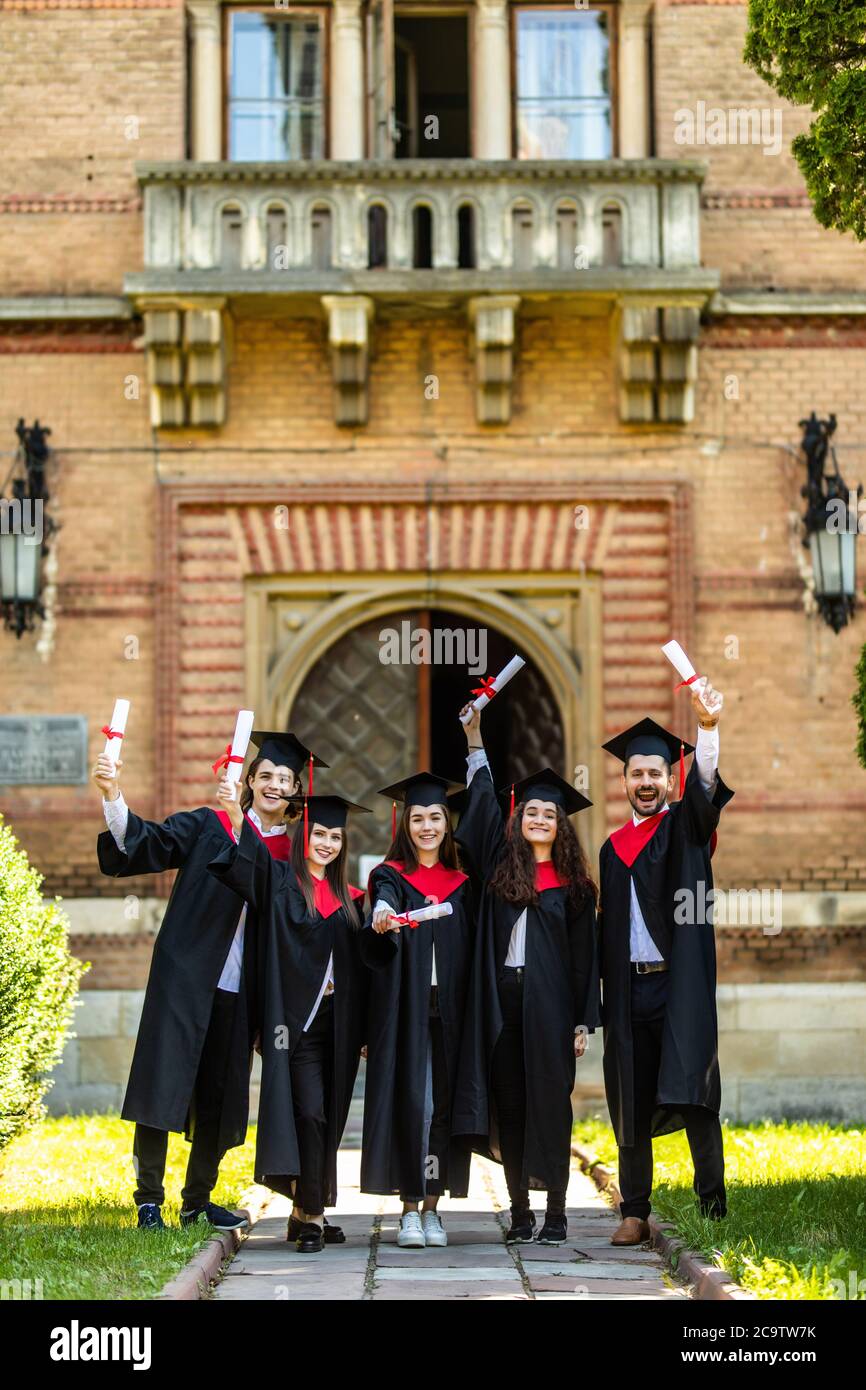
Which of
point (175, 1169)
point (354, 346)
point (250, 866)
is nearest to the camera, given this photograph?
point (250, 866)

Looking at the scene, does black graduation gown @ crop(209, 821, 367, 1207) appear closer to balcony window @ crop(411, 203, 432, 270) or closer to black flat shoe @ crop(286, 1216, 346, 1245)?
black flat shoe @ crop(286, 1216, 346, 1245)

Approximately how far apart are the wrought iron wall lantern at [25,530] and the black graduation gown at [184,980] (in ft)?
16.6

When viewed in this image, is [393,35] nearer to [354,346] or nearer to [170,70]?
[170,70]

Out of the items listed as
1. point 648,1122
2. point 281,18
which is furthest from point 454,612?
point 648,1122

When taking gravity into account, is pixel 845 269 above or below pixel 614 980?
above

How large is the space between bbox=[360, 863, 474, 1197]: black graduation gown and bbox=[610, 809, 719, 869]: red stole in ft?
2.51

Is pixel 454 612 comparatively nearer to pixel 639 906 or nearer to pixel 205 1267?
pixel 639 906

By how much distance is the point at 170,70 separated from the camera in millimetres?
13797

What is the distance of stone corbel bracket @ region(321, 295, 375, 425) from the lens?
13.1 m

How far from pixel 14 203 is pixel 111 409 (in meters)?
1.67

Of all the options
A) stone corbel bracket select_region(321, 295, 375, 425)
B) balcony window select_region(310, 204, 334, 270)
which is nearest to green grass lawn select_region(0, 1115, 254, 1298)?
stone corbel bracket select_region(321, 295, 375, 425)

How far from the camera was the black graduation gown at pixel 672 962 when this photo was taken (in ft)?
27.3

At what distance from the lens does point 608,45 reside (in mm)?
14133

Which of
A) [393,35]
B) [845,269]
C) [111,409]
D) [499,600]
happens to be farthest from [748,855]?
[393,35]
